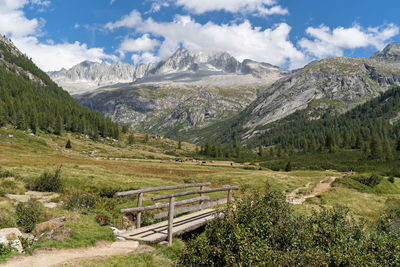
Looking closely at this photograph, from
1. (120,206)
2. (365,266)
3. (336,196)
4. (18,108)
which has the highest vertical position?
(18,108)

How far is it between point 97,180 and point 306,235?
1102 inches

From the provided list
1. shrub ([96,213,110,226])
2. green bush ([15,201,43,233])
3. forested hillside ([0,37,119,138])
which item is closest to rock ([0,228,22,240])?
green bush ([15,201,43,233])

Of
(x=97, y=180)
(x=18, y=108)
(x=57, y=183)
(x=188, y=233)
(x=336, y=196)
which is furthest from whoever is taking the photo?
(x=18, y=108)

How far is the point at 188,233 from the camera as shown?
16.6 metres

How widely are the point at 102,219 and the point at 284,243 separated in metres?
11.5

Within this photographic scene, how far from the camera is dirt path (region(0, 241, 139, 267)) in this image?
32.6ft

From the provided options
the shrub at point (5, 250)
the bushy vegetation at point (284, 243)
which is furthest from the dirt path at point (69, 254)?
the bushy vegetation at point (284, 243)

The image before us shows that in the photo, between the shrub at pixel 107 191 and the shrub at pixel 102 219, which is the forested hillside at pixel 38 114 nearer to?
the shrub at pixel 107 191

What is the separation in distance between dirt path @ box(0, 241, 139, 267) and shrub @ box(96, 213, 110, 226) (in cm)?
306

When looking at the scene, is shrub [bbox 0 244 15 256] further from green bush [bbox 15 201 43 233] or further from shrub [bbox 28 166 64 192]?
shrub [bbox 28 166 64 192]

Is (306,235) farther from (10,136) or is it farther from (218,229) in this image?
(10,136)

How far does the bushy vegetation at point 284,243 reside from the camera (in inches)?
331

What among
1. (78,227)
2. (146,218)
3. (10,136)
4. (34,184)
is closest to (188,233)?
(146,218)

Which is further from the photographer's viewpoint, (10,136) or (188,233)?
(10,136)
